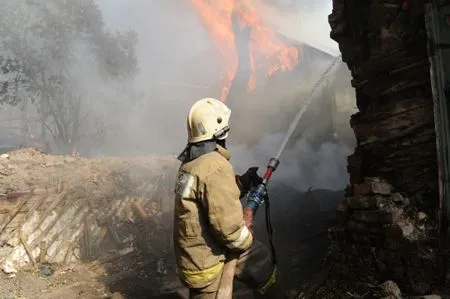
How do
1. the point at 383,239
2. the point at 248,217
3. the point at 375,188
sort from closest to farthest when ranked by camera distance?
the point at 248,217
the point at 383,239
the point at 375,188

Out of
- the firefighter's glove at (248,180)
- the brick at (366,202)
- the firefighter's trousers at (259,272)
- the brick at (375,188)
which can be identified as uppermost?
the firefighter's glove at (248,180)

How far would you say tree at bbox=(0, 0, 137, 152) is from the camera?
17484 mm

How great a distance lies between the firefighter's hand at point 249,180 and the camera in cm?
401

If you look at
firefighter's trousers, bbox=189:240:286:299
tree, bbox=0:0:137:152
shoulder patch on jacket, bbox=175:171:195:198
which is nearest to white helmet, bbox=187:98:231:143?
shoulder patch on jacket, bbox=175:171:195:198

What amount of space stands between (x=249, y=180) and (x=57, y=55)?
1724 cm

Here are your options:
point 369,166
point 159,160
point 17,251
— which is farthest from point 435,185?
point 159,160

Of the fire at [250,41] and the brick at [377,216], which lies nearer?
the brick at [377,216]

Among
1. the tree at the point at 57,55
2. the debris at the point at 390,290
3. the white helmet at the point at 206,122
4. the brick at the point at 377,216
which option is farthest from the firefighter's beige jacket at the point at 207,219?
the tree at the point at 57,55

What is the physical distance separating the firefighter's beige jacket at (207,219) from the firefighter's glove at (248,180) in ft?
2.95

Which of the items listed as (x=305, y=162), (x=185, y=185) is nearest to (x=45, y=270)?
(x=185, y=185)

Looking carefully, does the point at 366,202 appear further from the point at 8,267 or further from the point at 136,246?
the point at 8,267

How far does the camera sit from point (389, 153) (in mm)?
4191

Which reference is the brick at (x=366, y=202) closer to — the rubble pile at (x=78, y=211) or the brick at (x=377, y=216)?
the brick at (x=377, y=216)

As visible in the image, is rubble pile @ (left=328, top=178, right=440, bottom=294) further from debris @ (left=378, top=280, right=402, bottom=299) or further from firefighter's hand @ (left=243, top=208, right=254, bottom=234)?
firefighter's hand @ (left=243, top=208, right=254, bottom=234)
